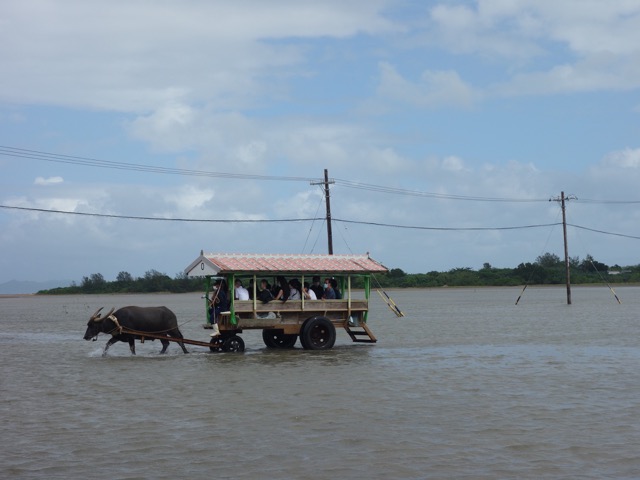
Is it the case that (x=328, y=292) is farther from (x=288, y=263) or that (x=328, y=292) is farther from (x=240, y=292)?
(x=240, y=292)

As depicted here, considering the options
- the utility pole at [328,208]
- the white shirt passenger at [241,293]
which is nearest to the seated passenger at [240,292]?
the white shirt passenger at [241,293]

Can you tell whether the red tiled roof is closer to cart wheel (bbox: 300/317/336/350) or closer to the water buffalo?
cart wheel (bbox: 300/317/336/350)

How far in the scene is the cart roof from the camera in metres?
20.6

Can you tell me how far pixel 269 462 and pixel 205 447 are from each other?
1.15 metres

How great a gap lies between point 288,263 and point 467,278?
96.4m

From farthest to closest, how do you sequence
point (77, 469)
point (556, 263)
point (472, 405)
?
1. point (556, 263)
2. point (472, 405)
3. point (77, 469)

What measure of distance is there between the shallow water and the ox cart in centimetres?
55

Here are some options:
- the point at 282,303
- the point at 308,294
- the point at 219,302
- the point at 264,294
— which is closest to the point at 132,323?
the point at 219,302

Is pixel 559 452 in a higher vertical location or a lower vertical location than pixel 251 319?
lower

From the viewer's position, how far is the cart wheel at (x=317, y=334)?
21578 millimetres

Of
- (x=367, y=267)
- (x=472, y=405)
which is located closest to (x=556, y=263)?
(x=367, y=267)

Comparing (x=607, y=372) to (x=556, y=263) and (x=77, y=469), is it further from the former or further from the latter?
(x=556, y=263)

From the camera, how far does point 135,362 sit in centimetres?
2014

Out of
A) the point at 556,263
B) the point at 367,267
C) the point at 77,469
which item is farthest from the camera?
the point at 556,263
